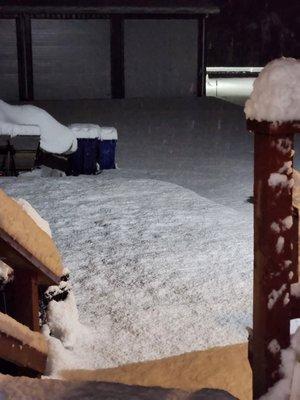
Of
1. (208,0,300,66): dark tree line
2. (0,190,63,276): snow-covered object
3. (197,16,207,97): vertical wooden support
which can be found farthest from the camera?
(208,0,300,66): dark tree line

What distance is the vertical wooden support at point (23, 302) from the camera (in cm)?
342

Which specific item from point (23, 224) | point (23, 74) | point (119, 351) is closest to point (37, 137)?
point (119, 351)

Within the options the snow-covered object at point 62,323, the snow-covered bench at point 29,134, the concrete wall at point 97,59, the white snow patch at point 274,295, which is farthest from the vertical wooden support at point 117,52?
the white snow patch at point 274,295

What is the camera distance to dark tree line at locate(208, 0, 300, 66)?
46.1 meters

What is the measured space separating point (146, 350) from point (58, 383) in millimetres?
2285

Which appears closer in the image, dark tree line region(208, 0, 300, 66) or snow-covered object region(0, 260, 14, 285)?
snow-covered object region(0, 260, 14, 285)

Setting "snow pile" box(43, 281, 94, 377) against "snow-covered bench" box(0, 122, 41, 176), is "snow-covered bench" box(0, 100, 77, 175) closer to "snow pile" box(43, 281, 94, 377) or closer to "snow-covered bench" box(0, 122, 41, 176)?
"snow-covered bench" box(0, 122, 41, 176)

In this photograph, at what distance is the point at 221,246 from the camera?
22.8 ft

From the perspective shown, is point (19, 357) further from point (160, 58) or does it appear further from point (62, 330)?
point (160, 58)

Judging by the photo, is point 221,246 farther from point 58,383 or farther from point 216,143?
point 216,143

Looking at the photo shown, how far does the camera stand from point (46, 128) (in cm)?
1121

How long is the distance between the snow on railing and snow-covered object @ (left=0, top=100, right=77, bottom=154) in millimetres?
9077

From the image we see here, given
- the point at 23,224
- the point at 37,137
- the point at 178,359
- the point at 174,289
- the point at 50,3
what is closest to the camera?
the point at 23,224

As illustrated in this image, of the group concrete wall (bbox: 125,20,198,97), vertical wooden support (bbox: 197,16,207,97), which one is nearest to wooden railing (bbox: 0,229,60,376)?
concrete wall (bbox: 125,20,198,97)
